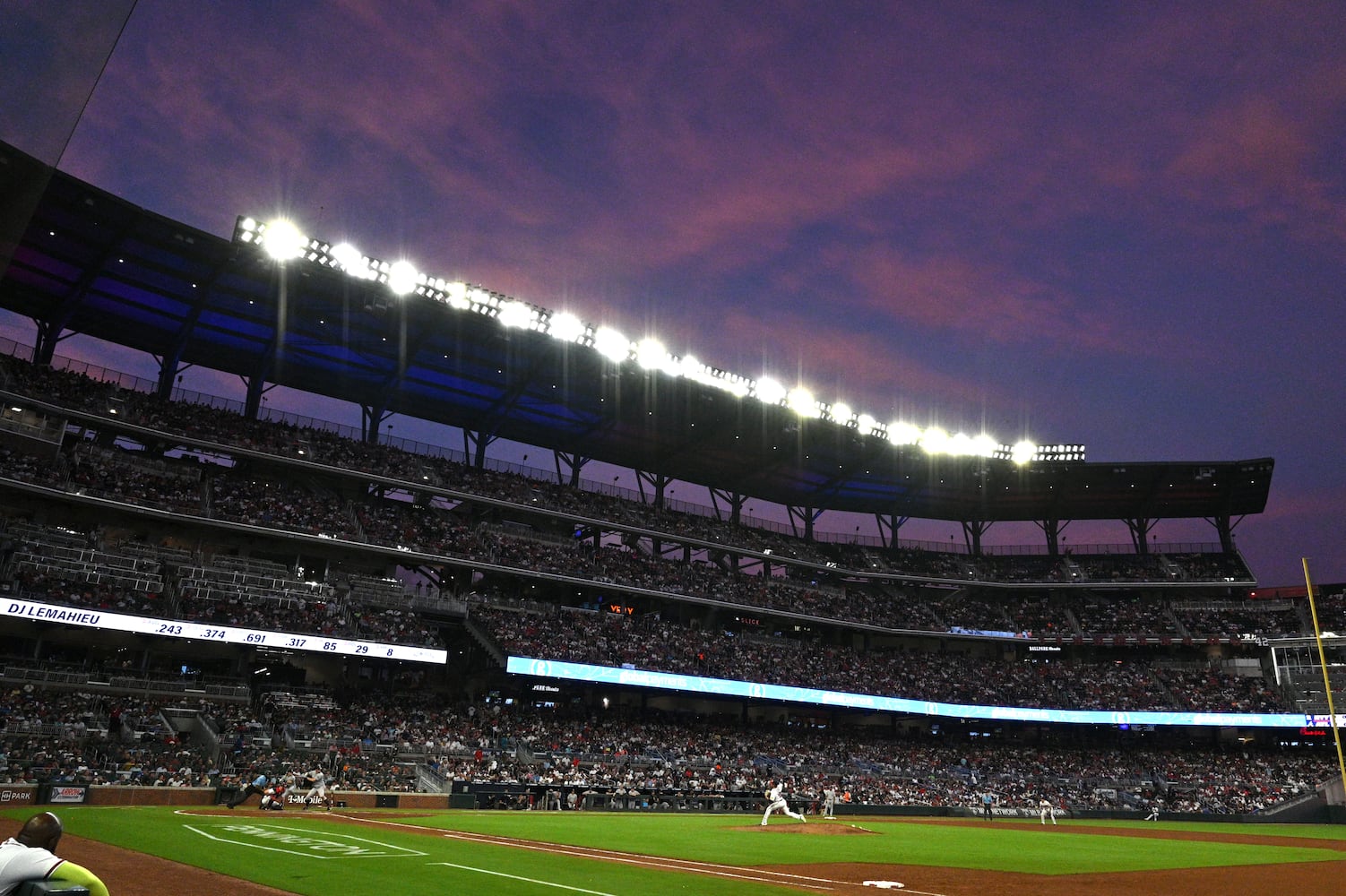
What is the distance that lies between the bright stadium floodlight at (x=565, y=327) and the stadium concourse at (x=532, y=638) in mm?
12911

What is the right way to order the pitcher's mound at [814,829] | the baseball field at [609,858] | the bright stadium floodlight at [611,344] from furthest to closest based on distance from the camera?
the bright stadium floodlight at [611,344] < the pitcher's mound at [814,829] < the baseball field at [609,858]

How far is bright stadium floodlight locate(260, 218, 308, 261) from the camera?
4166 cm

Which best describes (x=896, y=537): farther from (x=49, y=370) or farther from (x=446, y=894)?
(x=446, y=894)

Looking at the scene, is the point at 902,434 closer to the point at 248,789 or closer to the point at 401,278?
the point at 401,278

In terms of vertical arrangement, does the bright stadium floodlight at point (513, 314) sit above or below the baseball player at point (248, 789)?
above

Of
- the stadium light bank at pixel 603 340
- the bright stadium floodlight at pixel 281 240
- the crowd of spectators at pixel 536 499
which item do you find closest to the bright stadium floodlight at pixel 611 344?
the stadium light bank at pixel 603 340

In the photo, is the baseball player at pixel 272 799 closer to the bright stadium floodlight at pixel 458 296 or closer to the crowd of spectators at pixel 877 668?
the crowd of spectators at pixel 877 668

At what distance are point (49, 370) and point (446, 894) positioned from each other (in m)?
45.5

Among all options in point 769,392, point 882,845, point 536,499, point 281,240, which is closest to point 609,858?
point 882,845

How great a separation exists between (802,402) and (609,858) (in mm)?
44549

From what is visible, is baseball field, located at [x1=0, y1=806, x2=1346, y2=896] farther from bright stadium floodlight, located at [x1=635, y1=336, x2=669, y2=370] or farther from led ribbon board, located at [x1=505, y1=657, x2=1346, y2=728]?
bright stadium floodlight, located at [x1=635, y1=336, x2=669, y2=370]

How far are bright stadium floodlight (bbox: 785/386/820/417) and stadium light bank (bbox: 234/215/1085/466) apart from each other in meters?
0.06

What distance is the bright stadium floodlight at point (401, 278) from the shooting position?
44719 millimetres

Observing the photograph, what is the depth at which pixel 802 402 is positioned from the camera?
6025 centimetres
